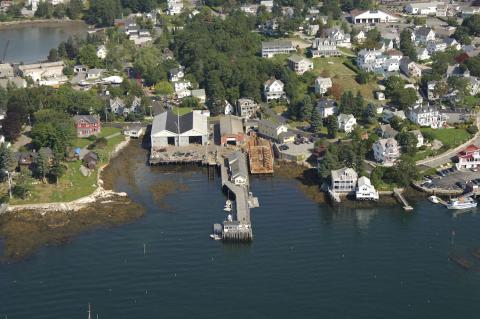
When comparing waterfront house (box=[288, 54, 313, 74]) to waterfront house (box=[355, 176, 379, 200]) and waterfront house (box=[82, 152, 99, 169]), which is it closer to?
waterfront house (box=[82, 152, 99, 169])

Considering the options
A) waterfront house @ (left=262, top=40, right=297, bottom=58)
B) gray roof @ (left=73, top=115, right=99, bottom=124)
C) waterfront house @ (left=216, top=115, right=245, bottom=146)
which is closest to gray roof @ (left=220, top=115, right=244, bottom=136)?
waterfront house @ (left=216, top=115, right=245, bottom=146)

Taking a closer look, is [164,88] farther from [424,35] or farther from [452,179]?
[424,35]

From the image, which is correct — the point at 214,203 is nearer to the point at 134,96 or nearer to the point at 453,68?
the point at 134,96

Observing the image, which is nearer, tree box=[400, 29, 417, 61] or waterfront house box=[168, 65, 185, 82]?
waterfront house box=[168, 65, 185, 82]

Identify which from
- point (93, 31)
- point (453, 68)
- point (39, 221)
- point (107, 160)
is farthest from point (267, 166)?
point (93, 31)

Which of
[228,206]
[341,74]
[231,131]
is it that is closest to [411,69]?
[341,74]
